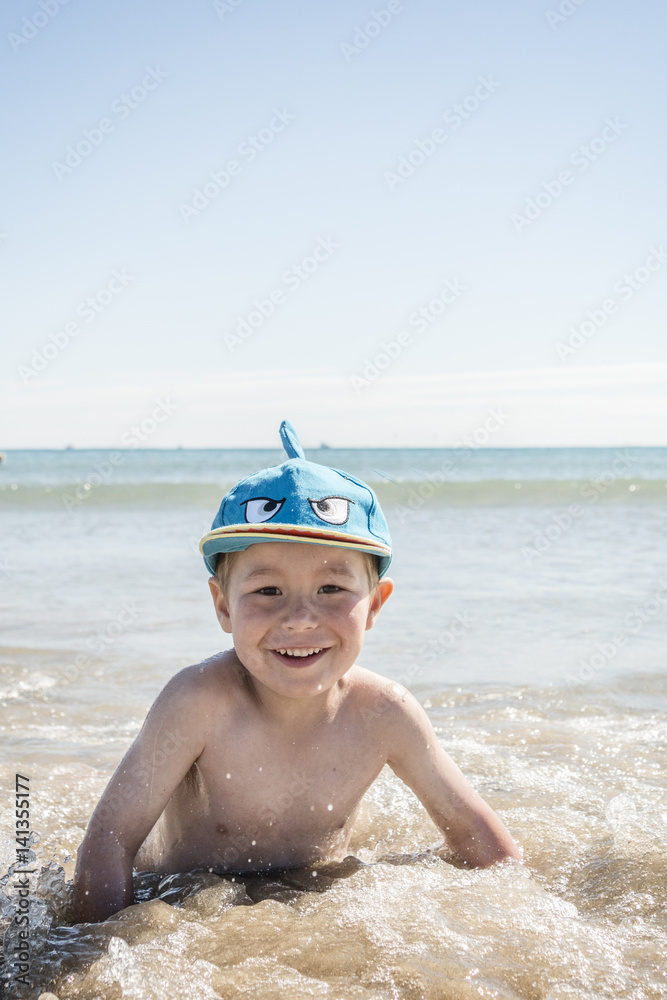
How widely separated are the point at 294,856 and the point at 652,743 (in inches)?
69.2

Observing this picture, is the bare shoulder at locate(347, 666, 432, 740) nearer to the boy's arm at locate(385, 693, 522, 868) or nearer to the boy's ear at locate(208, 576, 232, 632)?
the boy's arm at locate(385, 693, 522, 868)

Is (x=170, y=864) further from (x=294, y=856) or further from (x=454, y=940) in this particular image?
(x=454, y=940)

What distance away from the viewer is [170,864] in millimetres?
2539

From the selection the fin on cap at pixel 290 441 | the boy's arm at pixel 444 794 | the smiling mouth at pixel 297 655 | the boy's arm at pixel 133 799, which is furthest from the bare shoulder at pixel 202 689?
the fin on cap at pixel 290 441

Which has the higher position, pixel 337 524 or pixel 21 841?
pixel 337 524

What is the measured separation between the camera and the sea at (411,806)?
1918 millimetres

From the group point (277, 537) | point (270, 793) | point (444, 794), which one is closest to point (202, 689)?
point (270, 793)

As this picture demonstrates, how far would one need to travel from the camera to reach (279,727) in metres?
2.49

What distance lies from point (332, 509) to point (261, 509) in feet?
0.58

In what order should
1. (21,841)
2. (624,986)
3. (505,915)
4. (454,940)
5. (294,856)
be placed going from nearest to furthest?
1. (624,986)
2. (454,940)
3. (505,915)
4. (294,856)
5. (21,841)

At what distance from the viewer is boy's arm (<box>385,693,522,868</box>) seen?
2.57 metres

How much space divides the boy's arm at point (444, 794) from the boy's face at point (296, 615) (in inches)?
14.5

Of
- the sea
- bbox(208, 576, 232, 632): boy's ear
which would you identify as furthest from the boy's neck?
the sea

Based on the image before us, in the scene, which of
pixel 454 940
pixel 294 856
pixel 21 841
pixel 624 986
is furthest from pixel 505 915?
pixel 21 841
